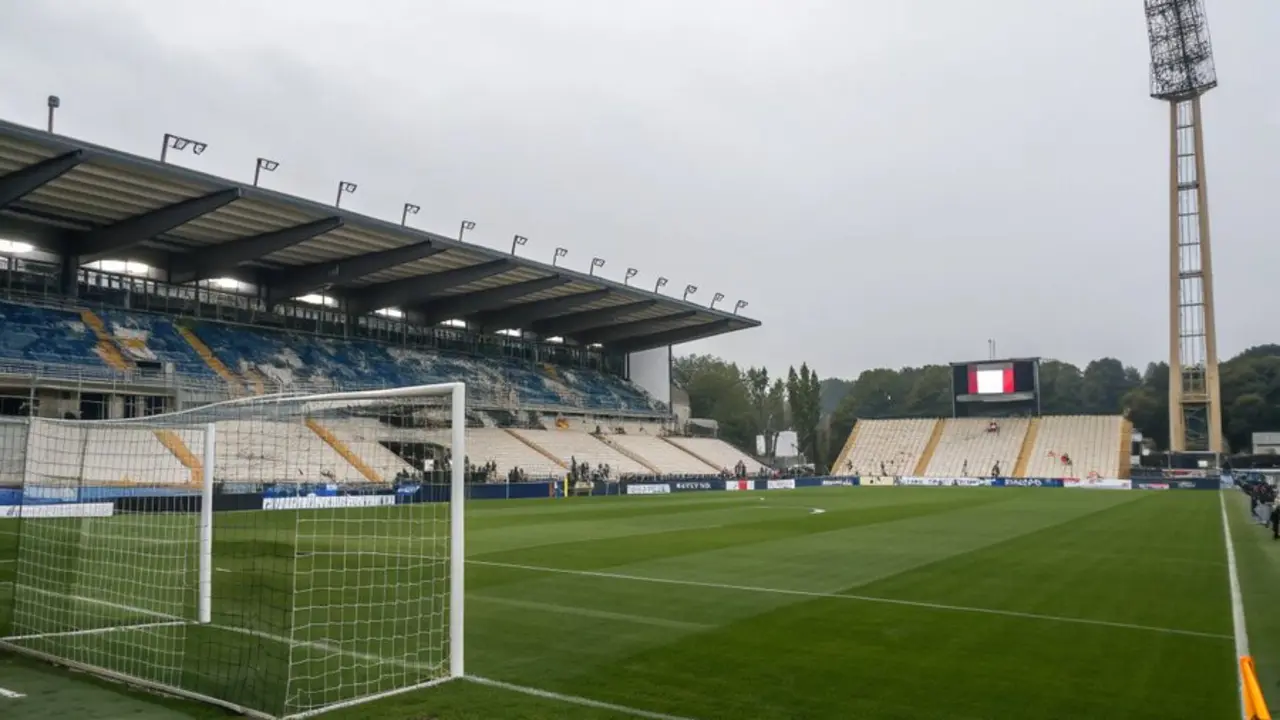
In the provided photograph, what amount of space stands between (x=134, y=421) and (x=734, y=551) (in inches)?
414

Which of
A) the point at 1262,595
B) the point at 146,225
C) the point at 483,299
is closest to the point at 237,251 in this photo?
the point at 146,225

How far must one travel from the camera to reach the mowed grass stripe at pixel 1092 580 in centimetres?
1050

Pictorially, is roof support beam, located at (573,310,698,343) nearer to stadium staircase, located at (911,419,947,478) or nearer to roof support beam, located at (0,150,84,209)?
stadium staircase, located at (911,419,947,478)

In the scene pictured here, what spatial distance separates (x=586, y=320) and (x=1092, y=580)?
47.9 metres

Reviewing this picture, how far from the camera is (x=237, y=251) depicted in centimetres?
3834

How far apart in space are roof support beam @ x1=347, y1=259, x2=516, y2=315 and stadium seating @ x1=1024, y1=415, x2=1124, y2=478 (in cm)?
4056

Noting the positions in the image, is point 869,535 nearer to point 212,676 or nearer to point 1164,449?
point 212,676

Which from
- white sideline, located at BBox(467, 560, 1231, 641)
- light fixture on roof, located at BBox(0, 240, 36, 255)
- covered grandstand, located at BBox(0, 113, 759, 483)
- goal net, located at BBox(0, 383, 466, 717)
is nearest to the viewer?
goal net, located at BBox(0, 383, 466, 717)

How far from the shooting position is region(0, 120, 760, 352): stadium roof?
29.5 meters

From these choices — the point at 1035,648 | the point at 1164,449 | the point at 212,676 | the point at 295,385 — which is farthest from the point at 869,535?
the point at 1164,449

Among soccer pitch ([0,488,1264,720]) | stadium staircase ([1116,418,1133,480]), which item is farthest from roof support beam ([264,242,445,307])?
stadium staircase ([1116,418,1133,480])

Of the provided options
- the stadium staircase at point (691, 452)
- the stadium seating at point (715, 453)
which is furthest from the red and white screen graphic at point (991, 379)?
the stadium staircase at point (691, 452)

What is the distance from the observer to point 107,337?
35.5 m

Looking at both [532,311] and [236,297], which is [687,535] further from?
[532,311]
